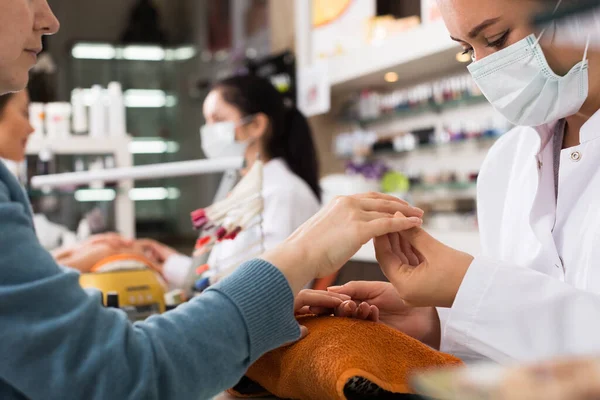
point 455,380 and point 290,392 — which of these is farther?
point 290,392

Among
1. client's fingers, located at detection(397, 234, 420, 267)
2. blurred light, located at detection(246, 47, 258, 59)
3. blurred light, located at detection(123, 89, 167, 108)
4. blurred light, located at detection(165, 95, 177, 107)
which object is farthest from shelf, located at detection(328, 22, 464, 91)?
blurred light, located at detection(123, 89, 167, 108)

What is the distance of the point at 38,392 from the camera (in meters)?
0.67

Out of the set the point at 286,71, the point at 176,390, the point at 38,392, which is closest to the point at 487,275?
the point at 176,390

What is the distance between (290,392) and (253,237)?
528 mm

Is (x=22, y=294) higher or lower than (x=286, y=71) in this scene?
lower

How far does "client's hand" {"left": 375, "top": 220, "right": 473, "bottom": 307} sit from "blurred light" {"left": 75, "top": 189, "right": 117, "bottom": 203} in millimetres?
2802

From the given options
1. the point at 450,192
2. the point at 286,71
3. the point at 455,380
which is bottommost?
the point at 450,192

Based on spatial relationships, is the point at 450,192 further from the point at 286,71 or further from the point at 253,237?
the point at 253,237

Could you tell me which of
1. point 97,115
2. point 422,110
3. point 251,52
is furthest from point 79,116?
Result: point 251,52

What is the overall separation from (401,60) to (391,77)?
0.42m

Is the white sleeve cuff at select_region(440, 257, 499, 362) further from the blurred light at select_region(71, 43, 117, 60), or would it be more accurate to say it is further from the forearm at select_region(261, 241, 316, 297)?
the blurred light at select_region(71, 43, 117, 60)

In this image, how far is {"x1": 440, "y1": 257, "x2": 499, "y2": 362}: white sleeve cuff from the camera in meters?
0.89

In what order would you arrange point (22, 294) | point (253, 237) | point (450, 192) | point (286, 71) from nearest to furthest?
point (22, 294)
point (253, 237)
point (450, 192)
point (286, 71)

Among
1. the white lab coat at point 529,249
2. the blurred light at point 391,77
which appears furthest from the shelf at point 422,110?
the white lab coat at point 529,249
